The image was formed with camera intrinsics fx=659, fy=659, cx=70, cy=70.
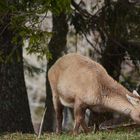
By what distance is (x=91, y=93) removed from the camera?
1212 cm

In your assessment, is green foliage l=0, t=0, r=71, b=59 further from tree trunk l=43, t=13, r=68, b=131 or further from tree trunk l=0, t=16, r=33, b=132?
tree trunk l=43, t=13, r=68, b=131

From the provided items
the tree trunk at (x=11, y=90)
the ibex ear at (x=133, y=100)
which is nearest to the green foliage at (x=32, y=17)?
the tree trunk at (x=11, y=90)

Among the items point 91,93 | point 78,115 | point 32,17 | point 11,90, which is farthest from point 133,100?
point 11,90

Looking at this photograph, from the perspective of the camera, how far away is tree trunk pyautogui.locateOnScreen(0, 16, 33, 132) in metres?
14.3

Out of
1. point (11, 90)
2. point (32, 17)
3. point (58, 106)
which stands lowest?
point (58, 106)

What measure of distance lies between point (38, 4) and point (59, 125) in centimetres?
247

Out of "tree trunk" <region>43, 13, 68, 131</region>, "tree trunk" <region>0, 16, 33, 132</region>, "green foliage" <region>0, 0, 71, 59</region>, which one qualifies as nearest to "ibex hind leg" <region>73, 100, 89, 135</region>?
"green foliage" <region>0, 0, 71, 59</region>

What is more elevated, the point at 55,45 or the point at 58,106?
the point at 55,45

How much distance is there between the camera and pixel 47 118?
1900 cm

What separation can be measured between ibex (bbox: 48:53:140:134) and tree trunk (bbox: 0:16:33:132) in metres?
1.80

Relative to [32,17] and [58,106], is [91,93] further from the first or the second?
[32,17]

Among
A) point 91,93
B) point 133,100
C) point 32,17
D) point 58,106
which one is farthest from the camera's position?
point 58,106

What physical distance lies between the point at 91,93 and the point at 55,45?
639 cm

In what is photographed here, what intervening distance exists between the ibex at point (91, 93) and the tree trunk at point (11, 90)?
1801 millimetres
